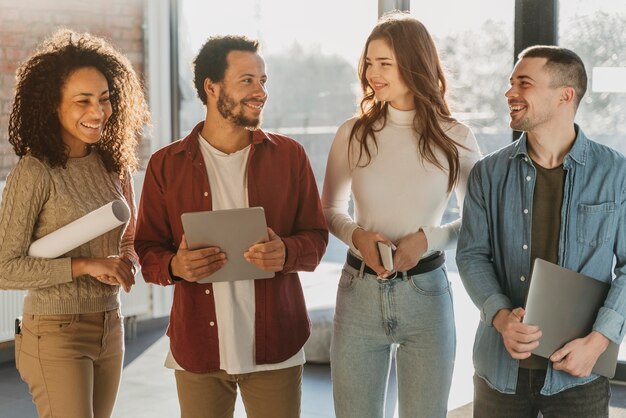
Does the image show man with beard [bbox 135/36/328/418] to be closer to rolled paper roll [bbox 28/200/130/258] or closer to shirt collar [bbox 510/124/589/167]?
rolled paper roll [bbox 28/200/130/258]

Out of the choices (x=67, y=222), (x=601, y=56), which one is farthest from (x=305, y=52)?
(x=67, y=222)

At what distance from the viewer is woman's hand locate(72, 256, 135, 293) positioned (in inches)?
91.6

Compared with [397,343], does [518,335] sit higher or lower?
higher

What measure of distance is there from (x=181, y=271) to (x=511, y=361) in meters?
0.89

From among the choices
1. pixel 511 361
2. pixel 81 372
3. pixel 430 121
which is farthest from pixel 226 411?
pixel 430 121

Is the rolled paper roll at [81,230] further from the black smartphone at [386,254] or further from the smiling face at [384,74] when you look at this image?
the smiling face at [384,74]

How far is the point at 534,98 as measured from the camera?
227 cm

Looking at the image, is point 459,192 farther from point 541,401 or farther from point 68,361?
point 68,361

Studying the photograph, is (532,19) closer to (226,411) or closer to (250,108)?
(250,108)

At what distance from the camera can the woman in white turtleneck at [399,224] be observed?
2420 mm

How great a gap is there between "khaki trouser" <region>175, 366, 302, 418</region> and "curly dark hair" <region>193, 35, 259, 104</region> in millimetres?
824

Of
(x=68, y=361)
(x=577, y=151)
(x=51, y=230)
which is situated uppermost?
(x=577, y=151)

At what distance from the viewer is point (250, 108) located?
2.37 metres

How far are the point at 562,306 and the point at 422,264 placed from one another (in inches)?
18.4
